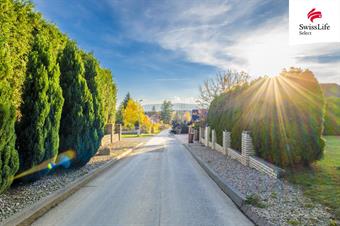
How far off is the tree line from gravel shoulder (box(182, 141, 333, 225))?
16.4 feet

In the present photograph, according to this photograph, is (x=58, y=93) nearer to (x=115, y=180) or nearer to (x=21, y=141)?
(x=21, y=141)

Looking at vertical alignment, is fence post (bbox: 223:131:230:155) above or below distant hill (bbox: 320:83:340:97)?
below

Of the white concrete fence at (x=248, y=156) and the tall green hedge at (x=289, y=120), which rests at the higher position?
the tall green hedge at (x=289, y=120)

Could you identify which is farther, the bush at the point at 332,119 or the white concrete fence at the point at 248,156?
the bush at the point at 332,119

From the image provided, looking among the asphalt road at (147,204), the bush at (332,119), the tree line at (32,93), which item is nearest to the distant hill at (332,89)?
the bush at (332,119)

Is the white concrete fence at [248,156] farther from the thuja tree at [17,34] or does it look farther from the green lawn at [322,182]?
the thuja tree at [17,34]

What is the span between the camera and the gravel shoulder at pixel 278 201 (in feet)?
12.9

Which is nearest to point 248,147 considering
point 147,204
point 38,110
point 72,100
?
point 147,204

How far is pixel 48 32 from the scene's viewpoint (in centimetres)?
778

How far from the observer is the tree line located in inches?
187

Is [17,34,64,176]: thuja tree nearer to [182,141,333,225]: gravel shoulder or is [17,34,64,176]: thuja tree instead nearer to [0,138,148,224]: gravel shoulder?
[0,138,148,224]: gravel shoulder

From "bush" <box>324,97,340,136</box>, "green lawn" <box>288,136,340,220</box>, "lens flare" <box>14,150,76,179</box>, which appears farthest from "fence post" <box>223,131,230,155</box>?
A: "bush" <box>324,97,340,136</box>

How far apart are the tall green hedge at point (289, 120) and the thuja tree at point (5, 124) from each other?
758 cm

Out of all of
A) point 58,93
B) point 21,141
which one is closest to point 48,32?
point 58,93
